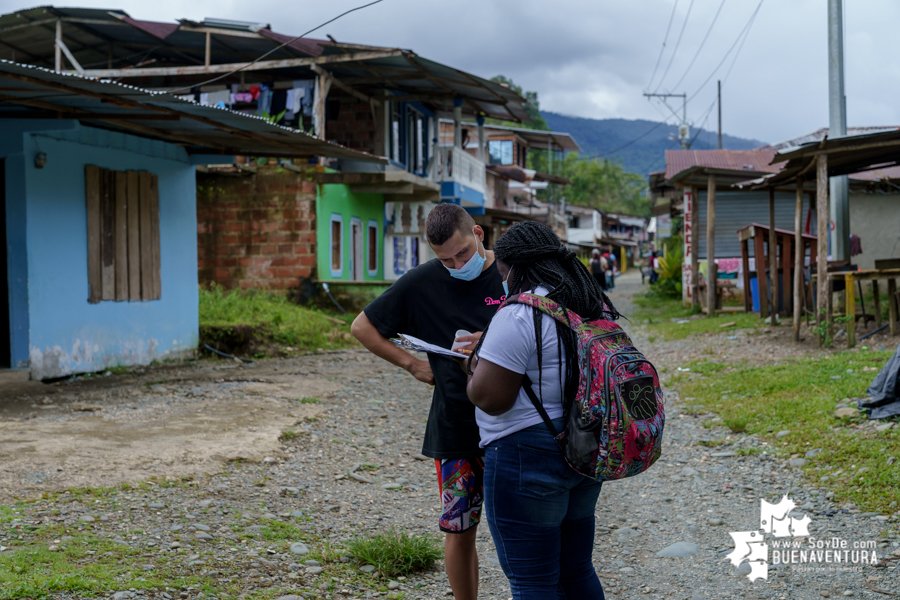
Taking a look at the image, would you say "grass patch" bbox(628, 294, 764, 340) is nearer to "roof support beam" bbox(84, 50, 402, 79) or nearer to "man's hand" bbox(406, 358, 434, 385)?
"roof support beam" bbox(84, 50, 402, 79)

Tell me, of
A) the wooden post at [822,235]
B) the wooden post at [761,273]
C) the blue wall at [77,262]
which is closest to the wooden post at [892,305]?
the wooden post at [822,235]

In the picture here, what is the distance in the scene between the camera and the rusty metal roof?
1467cm

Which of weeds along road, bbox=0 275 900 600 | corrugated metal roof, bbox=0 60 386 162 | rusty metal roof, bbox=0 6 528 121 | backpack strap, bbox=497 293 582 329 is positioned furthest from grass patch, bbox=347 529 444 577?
rusty metal roof, bbox=0 6 528 121

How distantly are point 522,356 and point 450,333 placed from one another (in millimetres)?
770

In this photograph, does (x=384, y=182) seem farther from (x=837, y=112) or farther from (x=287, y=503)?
(x=287, y=503)

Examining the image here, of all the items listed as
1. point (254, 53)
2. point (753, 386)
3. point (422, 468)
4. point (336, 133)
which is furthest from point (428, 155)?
point (422, 468)

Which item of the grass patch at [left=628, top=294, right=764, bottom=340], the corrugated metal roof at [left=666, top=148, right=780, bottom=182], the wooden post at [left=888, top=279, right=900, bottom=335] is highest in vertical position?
the corrugated metal roof at [left=666, top=148, right=780, bottom=182]

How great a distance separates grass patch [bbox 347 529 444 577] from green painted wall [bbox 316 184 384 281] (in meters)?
11.6

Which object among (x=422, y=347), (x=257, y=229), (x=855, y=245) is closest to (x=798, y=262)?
(x=855, y=245)

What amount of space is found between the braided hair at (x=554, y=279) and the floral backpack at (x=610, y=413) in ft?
0.13

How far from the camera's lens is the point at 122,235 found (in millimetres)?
9539

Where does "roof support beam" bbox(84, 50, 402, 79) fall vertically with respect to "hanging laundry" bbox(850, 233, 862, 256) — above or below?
above

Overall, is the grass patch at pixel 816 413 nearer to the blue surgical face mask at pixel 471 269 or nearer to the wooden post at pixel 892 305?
the wooden post at pixel 892 305

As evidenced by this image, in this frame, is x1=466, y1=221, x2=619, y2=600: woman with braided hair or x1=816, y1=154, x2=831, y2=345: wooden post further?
x1=816, y1=154, x2=831, y2=345: wooden post
